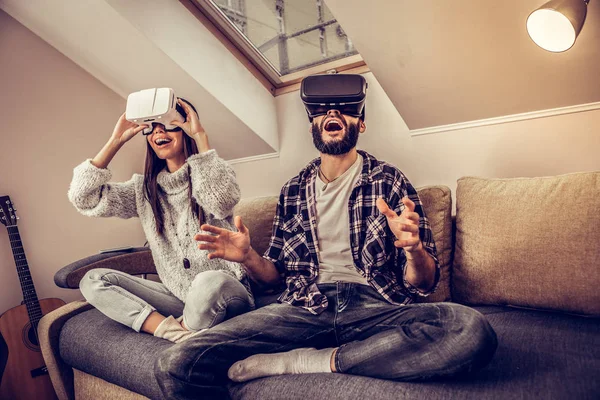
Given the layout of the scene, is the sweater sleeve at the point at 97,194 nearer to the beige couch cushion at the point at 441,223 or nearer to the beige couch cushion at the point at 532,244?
the beige couch cushion at the point at 441,223

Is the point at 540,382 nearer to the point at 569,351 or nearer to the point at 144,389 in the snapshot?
the point at 569,351

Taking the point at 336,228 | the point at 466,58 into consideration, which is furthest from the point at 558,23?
the point at 336,228

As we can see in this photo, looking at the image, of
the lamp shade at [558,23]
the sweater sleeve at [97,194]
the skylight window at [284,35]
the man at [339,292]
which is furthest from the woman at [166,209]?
the lamp shade at [558,23]

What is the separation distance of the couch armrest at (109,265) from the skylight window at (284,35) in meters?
1.22

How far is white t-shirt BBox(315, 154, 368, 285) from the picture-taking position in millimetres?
1492

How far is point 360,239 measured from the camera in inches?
57.9

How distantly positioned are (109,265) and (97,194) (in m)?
0.49

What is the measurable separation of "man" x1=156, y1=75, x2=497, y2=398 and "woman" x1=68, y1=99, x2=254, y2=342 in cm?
22

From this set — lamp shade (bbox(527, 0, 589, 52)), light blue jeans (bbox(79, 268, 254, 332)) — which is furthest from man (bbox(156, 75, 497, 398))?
lamp shade (bbox(527, 0, 589, 52))

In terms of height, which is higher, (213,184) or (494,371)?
(213,184)

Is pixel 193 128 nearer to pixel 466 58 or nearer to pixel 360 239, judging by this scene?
pixel 360 239

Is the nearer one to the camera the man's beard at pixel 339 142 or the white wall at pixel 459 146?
the man's beard at pixel 339 142

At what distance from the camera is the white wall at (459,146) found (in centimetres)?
175

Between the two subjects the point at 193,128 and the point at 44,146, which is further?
the point at 44,146
